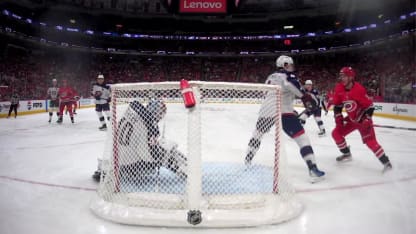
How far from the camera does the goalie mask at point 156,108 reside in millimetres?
2889

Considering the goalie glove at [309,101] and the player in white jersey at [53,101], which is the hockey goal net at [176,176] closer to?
the goalie glove at [309,101]

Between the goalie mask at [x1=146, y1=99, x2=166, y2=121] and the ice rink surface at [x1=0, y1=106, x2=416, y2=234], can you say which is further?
the goalie mask at [x1=146, y1=99, x2=166, y2=121]

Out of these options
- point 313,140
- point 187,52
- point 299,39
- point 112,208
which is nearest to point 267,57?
point 299,39

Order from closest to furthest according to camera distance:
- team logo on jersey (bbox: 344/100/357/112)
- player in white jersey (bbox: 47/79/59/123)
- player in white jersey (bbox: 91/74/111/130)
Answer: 1. team logo on jersey (bbox: 344/100/357/112)
2. player in white jersey (bbox: 91/74/111/130)
3. player in white jersey (bbox: 47/79/59/123)

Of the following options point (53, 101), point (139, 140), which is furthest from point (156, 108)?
point (53, 101)

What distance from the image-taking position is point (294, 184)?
11.7ft

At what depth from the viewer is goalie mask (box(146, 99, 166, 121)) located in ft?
9.48

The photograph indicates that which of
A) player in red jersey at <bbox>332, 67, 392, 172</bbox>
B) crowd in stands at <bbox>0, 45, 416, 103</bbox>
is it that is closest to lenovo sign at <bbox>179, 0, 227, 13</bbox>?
player in red jersey at <bbox>332, 67, 392, 172</bbox>

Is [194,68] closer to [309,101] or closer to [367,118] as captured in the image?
[367,118]

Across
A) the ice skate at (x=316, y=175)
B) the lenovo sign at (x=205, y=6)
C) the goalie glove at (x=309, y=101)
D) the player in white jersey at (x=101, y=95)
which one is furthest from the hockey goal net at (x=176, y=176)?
the lenovo sign at (x=205, y=6)

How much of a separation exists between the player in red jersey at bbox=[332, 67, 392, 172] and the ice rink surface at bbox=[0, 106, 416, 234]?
35cm

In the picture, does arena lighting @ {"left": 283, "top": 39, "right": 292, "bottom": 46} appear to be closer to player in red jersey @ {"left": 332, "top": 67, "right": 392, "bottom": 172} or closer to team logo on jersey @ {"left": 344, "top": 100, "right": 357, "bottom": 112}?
player in red jersey @ {"left": 332, "top": 67, "right": 392, "bottom": 172}

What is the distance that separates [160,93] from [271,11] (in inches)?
1031

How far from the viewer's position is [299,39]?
28.6m
